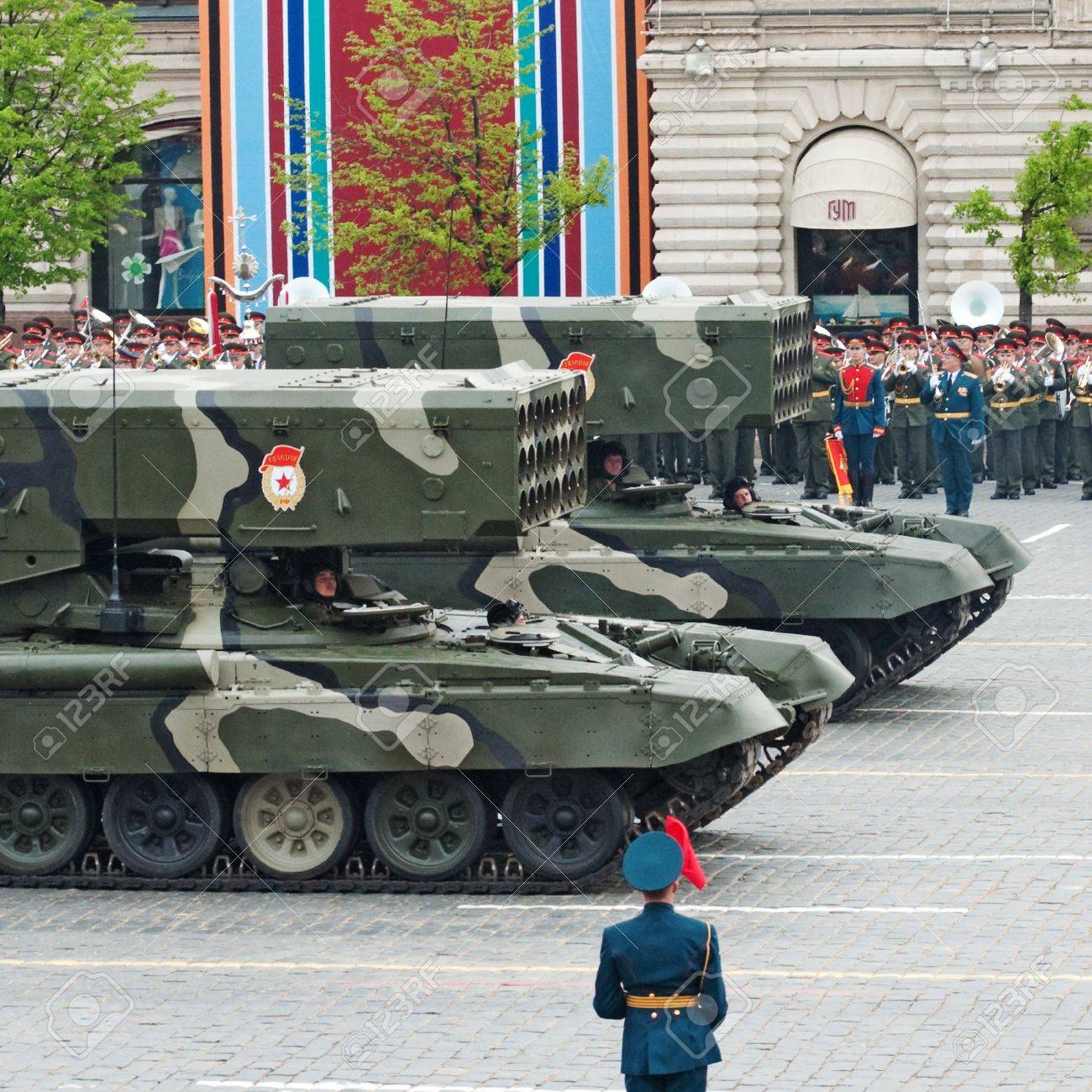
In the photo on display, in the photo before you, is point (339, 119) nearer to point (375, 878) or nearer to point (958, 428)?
point (958, 428)

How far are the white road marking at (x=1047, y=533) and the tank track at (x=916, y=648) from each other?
9.25 m

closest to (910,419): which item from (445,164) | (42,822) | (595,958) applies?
(445,164)

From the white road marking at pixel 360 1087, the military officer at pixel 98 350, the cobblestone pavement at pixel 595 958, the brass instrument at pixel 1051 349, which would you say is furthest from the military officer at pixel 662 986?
the brass instrument at pixel 1051 349

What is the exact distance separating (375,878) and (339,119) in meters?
28.3

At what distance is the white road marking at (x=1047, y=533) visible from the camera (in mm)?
30828

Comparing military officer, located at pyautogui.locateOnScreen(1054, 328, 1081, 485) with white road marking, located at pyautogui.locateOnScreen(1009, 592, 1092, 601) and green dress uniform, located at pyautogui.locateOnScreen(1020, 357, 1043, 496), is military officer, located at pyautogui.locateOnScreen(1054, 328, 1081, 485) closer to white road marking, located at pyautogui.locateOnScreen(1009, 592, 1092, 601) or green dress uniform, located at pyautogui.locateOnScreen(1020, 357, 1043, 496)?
green dress uniform, located at pyautogui.locateOnScreen(1020, 357, 1043, 496)

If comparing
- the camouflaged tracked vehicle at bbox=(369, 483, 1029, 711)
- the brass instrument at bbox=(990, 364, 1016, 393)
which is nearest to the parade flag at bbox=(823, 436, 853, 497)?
the brass instrument at bbox=(990, 364, 1016, 393)

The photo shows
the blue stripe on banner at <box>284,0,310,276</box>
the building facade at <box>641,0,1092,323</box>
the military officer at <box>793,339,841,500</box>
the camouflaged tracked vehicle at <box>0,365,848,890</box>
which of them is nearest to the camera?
the camouflaged tracked vehicle at <box>0,365,848,890</box>

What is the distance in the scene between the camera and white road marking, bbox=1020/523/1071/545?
101ft

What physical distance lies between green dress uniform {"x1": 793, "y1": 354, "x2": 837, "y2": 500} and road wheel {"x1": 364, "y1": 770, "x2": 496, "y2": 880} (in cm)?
2055

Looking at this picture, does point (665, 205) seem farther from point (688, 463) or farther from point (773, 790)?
point (773, 790)

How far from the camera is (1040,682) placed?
71.9 feet

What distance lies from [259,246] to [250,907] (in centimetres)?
2940

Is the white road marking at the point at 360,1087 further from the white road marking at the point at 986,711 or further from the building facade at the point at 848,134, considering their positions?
the building facade at the point at 848,134
